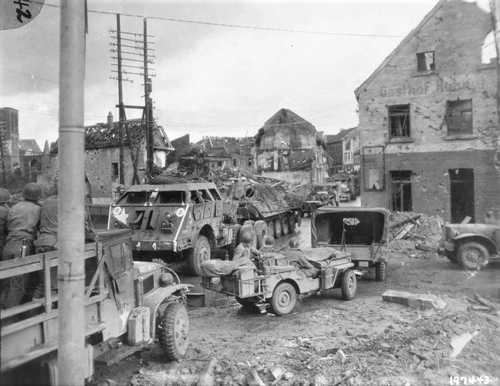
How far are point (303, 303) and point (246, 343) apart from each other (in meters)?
2.78

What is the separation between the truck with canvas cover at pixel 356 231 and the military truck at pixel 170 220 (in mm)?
2775

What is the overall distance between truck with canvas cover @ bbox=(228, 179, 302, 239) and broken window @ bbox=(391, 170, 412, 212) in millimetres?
4437

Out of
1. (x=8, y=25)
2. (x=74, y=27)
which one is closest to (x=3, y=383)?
(x=74, y=27)

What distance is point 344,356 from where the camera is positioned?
19.0ft

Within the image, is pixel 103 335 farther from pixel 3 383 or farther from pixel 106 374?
pixel 3 383

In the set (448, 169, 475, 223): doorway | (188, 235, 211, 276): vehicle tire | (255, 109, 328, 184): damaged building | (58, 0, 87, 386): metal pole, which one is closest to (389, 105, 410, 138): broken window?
(448, 169, 475, 223): doorway

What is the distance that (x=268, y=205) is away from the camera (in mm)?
18984

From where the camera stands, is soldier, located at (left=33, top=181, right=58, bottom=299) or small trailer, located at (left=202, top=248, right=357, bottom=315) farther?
small trailer, located at (left=202, top=248, right=357, bottom=315)

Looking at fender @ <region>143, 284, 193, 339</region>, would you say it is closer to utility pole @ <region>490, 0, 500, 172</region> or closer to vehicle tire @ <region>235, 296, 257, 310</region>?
vehicle tire @ <region>235, 296, 257, 310</region>

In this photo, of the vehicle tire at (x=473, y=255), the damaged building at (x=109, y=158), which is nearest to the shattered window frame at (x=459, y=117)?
the vehicle tire at (x=473, y=255)

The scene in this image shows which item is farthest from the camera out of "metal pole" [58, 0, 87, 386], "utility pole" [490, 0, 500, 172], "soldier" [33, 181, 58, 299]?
"utility pole" [490, 0, 500, 172]

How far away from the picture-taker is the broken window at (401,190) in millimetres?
19828

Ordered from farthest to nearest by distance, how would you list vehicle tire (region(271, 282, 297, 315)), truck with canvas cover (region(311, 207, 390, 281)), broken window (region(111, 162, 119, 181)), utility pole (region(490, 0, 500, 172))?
broken window (region(111, 162, 119, 181)) → utility pole (region(490, 0, 500, 172)) → truck with canvas cover (region(311, 207, 390, 281)) → vehicle tire (region(271, 282, 297, 315))

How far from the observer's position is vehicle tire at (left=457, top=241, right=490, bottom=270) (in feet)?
40.0
